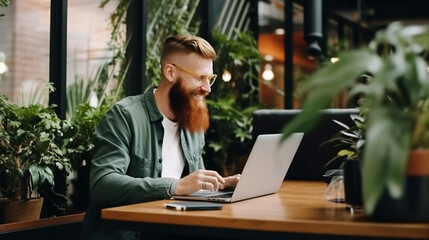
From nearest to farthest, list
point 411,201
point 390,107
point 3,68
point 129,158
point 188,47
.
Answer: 1. point 390,107
2. point 411,201
3. point 129,158
4. point 188,47
5. point 3,68

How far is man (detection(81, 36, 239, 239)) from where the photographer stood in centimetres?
214

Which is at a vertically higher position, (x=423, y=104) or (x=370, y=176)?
(x=423, y=104)

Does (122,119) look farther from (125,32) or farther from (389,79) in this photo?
(125,32)

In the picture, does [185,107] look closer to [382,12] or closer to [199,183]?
[199,183]

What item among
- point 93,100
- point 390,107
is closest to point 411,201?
point 390,107

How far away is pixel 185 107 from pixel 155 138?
0.20 meters

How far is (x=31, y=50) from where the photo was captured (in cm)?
327

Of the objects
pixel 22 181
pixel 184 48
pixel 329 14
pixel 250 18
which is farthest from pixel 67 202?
pixel 329 14

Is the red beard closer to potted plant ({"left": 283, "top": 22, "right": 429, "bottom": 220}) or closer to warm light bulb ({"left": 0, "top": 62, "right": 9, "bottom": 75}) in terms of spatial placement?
warm light bulb ({"left": 0, "top": 62, "right": 9, "bottom": 75})

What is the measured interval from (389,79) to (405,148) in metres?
0.15

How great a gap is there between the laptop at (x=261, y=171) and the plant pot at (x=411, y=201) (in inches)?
19.0

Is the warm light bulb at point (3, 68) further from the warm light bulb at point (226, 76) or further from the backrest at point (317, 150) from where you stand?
the warm light bulb at point (226, 76)

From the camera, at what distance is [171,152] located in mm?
2627

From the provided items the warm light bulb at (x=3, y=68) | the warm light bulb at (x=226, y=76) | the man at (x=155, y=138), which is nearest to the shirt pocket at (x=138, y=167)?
the man at (x=155, y=138)
